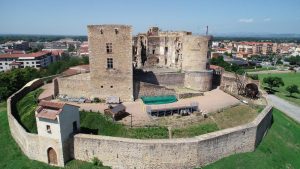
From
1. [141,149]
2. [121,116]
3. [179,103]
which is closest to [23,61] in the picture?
[121,116]

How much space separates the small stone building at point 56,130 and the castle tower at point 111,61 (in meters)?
7.04

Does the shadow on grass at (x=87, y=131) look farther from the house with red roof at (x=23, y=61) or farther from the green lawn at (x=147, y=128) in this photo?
the house with red roof at (x=23, y=61)

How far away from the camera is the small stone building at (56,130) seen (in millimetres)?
17827

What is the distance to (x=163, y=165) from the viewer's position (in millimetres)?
18156

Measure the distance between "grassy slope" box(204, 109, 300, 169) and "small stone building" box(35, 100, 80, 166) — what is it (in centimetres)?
1049

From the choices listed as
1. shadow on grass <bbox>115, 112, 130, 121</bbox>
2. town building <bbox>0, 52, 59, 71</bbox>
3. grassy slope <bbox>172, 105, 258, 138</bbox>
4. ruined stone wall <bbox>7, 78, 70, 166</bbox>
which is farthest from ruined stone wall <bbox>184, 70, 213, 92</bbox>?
town building <bbox>0, 52, 59, 71</bbox>

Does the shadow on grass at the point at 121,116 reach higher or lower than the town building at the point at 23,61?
lower

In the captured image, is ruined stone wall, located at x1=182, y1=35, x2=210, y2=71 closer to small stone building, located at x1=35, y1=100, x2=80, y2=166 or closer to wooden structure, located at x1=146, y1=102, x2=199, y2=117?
wooden structure, located at x1=146, y1=102, x2=199, y2=117

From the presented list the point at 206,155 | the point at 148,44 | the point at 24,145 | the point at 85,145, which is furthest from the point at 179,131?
the point at 148,44

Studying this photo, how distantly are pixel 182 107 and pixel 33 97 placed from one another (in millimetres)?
17258

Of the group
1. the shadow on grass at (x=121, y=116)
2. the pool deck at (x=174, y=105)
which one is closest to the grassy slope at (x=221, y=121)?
the pool deck at (x=174, y=105)

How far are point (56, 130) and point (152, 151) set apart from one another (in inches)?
271

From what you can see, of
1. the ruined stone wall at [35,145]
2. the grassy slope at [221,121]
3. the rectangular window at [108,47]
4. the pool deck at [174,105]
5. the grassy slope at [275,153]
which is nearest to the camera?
the ruined stone wall at [35,145]

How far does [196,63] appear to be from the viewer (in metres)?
32.3
